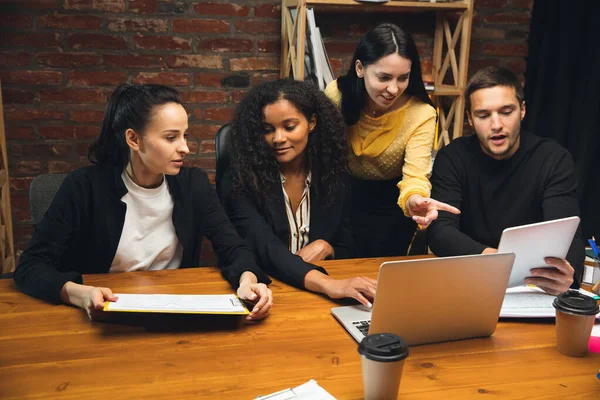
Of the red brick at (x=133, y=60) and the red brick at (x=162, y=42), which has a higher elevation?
the red brick at (x=162, y=42)

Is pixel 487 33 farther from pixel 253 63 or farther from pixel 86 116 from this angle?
pixel 86 116

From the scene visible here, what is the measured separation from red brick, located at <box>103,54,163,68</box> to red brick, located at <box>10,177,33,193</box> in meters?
0.64

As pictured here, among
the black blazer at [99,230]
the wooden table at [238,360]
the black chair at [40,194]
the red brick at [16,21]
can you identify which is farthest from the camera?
the red brick at [16,21]

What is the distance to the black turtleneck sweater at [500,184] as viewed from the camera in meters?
1.87

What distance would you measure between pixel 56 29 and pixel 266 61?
92cm

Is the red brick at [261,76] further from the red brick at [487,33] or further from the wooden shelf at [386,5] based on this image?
the red brick at [487,33]

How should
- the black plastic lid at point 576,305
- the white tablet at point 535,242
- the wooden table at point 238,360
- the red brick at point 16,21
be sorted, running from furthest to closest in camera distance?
the red brick at point 16,21, the white tablet at point 535,242, the black plastic lid at point 576,305, the wooden table at point 238,360

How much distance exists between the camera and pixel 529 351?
1153 millimetres

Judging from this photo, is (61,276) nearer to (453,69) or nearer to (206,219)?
(206,219)

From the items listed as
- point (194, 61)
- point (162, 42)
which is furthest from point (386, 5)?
A: point (162, 42)

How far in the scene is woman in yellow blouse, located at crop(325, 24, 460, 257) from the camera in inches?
80.2

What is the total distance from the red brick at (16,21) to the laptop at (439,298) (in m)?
2.08

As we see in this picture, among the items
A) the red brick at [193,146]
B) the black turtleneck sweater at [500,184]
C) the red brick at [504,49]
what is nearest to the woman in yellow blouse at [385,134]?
the black turtleneck sweater at [500,184]

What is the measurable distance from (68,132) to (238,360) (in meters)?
1.95
